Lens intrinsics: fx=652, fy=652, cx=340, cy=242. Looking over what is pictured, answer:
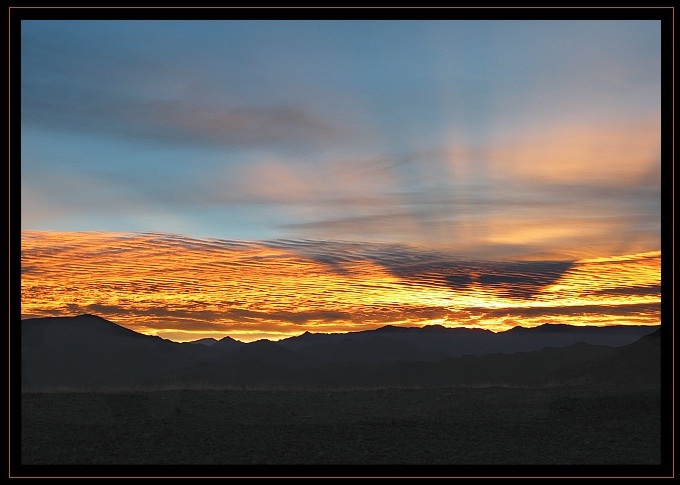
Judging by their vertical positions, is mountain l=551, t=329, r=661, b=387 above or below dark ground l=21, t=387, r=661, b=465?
below

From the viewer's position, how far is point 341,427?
53.2 feet

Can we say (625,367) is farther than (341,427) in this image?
Yes

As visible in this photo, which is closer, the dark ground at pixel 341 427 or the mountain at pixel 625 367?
the dark ground at pixel 341 427

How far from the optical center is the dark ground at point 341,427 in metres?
14.2

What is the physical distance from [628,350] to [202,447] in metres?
23.3

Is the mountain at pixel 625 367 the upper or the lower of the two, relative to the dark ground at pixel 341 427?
lower

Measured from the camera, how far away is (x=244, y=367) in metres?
45.8

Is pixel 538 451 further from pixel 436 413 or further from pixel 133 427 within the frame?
pixel 133 427

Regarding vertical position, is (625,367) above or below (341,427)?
below

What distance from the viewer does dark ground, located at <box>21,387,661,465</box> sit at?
46.6ft

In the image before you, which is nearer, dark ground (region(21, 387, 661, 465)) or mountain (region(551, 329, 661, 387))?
dark ground (region(21, 387, 661, 465))
